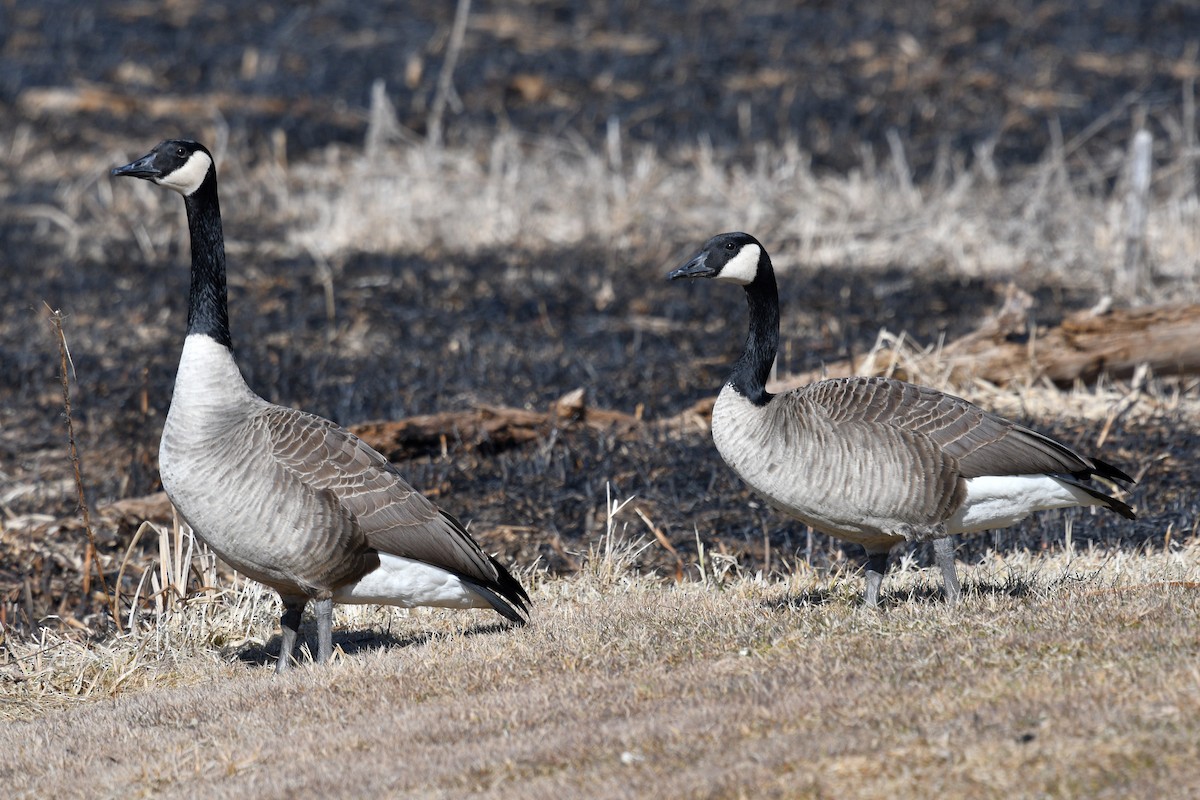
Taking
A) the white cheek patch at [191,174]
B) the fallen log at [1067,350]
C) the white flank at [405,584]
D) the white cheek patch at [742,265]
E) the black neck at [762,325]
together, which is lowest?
the white flank at [405,584]

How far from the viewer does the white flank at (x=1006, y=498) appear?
264 inches

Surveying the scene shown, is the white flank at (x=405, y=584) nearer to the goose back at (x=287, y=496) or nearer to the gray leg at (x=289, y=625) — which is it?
the goose back at (x=287, y=496)

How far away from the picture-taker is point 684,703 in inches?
207

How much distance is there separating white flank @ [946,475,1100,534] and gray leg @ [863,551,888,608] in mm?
390

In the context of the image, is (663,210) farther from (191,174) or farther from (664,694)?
(664,694)

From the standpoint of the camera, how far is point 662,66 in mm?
24875

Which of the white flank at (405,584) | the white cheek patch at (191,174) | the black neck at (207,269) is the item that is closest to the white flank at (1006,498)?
the white flank at (405,584)

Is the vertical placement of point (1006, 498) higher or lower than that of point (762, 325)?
lower

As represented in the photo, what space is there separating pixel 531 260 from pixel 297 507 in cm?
995

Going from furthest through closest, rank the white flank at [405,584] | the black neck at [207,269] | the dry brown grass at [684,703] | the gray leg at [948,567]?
the black neck at [207,269] < the white flank at [405,584] < the gray leg at [948,567] < the dry brown grass at [684,703]

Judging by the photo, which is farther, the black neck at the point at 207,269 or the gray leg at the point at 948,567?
the black neck at the point at 207,269

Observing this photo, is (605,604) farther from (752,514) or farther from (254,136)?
(254,136)

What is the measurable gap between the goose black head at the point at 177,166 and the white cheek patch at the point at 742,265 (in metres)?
2.78

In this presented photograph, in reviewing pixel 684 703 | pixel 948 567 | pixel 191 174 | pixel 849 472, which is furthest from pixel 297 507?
pixel 948 567
